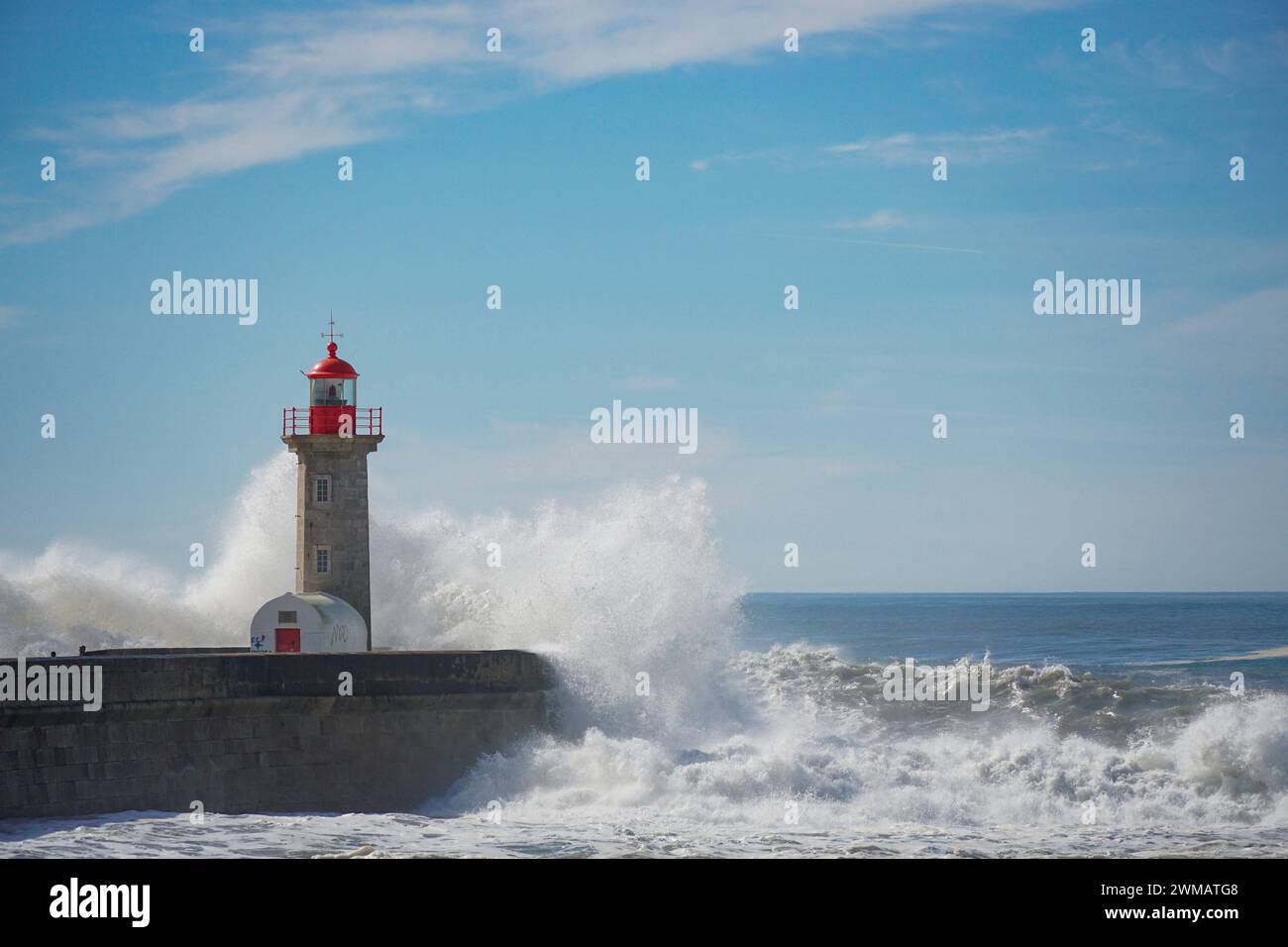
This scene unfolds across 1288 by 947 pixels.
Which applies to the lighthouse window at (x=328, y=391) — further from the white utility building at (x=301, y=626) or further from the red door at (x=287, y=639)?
the red door at (x=287, y=639)

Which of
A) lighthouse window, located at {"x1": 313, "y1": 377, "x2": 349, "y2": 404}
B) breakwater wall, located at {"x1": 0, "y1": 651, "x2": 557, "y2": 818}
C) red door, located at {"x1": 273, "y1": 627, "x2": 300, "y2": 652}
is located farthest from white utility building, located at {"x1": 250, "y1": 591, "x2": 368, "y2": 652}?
lighthouse window, located at {"x1": 313, "y1": 377, "x2": 349, "y2": 404}

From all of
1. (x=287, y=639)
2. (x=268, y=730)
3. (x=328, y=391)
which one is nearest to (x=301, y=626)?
(x=287, y=639)

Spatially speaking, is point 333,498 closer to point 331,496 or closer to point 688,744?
point 331,496

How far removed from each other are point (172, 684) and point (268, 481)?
949 cm

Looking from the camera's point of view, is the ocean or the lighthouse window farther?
the lighthouse window

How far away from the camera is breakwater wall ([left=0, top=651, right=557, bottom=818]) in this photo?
48.0 ft

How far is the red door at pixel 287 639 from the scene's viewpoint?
58.6 feet

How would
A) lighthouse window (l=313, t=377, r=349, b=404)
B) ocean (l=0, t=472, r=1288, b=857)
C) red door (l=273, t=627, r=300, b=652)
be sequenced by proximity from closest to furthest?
ocean (l=0, t=472, r=1288, b=857), red door (l=273, t=627, r=300, b=652), lighthouse window (l=313, t=377, r=349, b=404)

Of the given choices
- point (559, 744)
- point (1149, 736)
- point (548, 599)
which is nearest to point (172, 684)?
point (559, 744)

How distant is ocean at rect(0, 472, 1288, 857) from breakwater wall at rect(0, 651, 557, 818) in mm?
347

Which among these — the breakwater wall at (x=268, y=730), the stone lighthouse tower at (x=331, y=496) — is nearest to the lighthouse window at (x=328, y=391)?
the stone lighthouse tower at (x=331, y=496)

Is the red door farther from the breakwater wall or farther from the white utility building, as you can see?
the breakwater wall

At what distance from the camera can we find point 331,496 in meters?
18.5

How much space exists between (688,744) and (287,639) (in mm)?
4728
